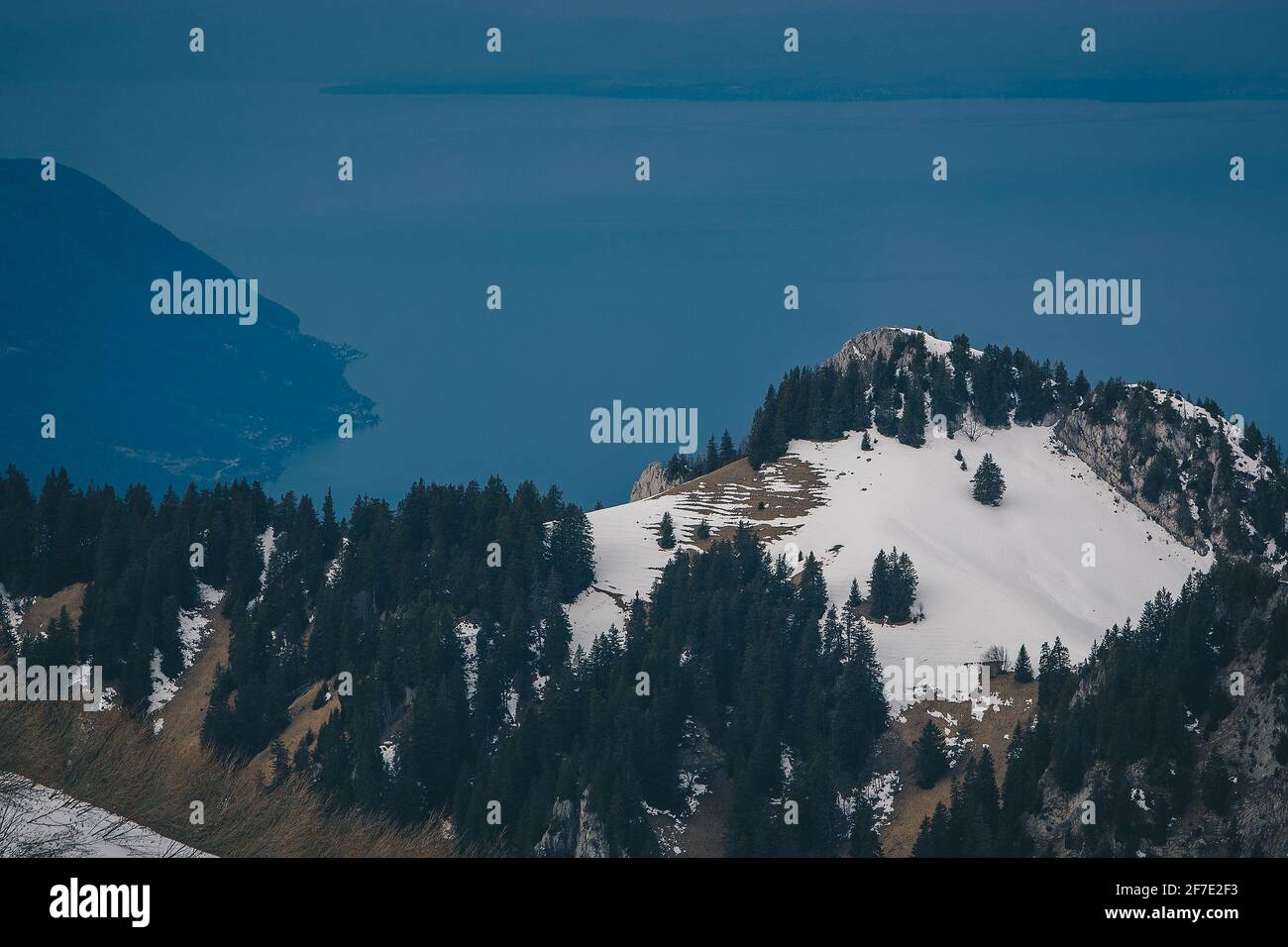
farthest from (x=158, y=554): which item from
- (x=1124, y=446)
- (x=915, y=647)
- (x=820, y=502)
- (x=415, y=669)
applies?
(x=1124, y=446)

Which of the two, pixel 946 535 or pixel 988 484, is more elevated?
pixel 988 484

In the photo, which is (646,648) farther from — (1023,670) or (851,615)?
(1023,670)

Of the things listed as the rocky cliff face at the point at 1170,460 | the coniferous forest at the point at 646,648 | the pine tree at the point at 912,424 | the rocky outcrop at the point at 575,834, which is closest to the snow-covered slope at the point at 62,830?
the coniferous forest at the point at 646,648

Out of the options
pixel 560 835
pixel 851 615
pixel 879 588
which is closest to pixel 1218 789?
pixel 851 615

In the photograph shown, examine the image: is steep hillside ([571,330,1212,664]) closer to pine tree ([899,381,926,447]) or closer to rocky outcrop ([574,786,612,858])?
pine tree ([899,381,926,447])

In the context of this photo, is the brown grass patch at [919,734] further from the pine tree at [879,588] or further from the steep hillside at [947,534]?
the pine tree at [879,588]

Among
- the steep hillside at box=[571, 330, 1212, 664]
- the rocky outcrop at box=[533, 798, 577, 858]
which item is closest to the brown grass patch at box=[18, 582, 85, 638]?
the steep hillside at box=[571, 330, 1212, 664]
